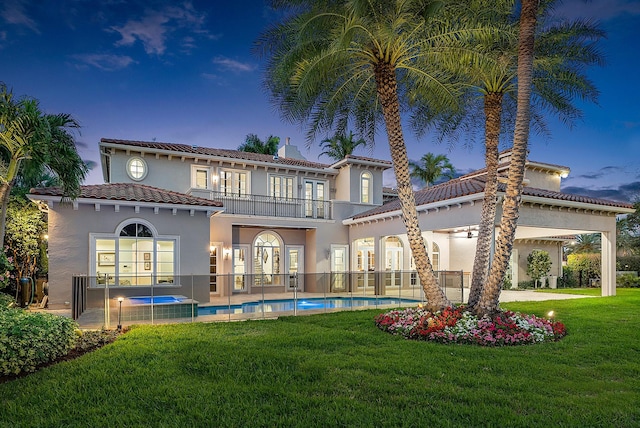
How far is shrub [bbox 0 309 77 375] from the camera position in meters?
6.28

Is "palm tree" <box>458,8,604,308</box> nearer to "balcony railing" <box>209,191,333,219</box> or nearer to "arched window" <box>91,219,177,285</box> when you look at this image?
"arched window" <box>91,219,177,285</box>

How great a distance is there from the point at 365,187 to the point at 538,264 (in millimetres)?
12654

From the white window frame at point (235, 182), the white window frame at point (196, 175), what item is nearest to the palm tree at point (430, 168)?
the white window frame at point (235, 182)

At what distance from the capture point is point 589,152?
32.8 metres

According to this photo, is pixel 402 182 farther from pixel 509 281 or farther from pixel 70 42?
pixel 509 281

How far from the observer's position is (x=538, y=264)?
26750 millimetres

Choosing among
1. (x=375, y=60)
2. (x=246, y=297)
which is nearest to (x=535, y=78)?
(x=375, y=60)

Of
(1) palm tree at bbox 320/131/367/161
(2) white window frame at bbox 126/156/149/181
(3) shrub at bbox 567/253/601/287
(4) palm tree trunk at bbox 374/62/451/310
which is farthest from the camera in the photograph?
(1) palm tree at bbox 320/131/367/161

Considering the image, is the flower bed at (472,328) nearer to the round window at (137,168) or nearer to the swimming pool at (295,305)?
the swimming pool at (295,305)

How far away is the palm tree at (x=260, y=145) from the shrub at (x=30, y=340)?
30.7 metres

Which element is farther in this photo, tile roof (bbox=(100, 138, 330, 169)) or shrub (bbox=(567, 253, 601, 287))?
shrub (bbox=(567, 253, 601, 287))

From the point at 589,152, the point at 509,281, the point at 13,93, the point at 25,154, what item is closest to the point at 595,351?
the point at 25,154

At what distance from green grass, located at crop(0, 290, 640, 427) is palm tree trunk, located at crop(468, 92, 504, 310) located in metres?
2.55

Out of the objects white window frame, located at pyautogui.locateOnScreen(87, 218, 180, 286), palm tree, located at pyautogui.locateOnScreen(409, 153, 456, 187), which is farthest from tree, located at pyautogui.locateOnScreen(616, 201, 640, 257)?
white window frame, located at pyautogui.locateOnScreen(87, 218, 180, 286)
